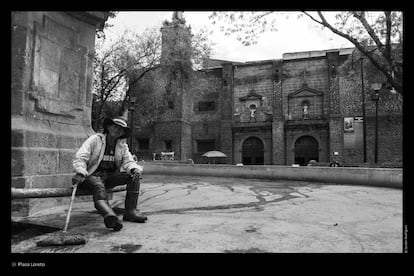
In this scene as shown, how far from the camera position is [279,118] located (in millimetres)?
24484

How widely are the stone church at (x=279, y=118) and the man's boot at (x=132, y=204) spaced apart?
17984mm

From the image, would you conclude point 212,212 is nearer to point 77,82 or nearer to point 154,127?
point 77,82

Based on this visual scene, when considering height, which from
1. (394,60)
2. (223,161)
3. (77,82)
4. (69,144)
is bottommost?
(223,161)

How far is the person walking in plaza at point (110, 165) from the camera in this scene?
2.81 m

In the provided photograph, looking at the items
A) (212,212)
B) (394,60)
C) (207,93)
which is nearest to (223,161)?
(207,93)

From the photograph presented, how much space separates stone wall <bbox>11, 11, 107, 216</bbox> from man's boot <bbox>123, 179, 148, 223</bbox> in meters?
1.20

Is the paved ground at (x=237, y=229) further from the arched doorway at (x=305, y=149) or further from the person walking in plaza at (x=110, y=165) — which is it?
the arched doorway at (x=305, y=149)

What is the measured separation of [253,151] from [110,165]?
22935 millimetres

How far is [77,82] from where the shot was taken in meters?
4.02

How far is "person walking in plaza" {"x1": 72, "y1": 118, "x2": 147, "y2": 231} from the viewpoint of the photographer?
281cm

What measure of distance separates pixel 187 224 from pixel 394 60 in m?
7.86

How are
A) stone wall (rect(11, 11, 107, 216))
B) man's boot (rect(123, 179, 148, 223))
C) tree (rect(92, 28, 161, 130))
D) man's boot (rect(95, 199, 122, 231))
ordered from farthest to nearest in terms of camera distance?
tree (rect(92, 28, 161, 130)) → stone wall (rect(11, 11, 107, 216)) → man's boot (rect(123, 179, 148, 223)) → man's boot (rect(95, 199, 122, 231))

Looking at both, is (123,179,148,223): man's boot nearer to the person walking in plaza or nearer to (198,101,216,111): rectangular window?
the person walking in plaza

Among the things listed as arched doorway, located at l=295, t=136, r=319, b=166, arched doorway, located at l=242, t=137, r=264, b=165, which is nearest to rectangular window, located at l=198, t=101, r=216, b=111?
arched doorway, located at l=242, t=137, r=264, b=165
